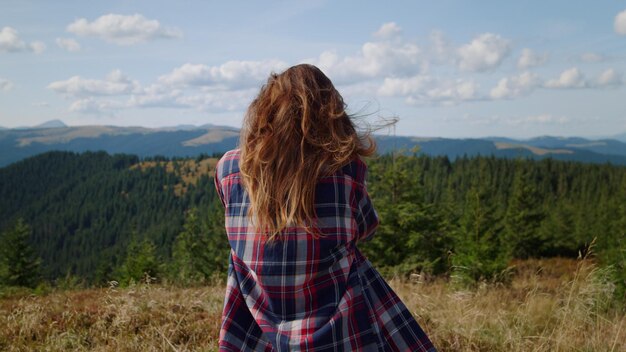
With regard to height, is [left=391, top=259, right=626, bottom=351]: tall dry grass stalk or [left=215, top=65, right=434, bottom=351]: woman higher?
[left=215, top=65, right=434, bottom=351]: woman

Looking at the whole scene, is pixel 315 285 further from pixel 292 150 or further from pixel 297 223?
pixel 292 150

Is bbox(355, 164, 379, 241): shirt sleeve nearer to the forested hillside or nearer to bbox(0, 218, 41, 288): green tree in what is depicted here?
the forested hillside

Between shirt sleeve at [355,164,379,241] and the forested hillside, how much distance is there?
2.87 m

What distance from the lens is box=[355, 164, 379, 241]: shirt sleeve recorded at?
2.20 metres

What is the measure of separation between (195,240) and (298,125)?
126 ft

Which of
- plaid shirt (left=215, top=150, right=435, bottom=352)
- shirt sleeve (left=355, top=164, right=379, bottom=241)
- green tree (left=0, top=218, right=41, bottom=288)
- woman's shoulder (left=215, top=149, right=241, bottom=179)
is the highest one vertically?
woman's shoulder (left=215, top=149, right=241, bottom=179)

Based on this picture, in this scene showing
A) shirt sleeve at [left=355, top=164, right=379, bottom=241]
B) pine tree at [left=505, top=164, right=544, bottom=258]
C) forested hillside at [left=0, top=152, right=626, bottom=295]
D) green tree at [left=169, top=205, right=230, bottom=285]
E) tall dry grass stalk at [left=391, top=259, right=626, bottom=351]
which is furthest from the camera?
green tree at [left=169, top=205, right=230, bottom=285]

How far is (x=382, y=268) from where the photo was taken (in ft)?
43.3

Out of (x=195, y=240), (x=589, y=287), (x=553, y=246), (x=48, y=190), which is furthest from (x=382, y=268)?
(x=48, y=190)

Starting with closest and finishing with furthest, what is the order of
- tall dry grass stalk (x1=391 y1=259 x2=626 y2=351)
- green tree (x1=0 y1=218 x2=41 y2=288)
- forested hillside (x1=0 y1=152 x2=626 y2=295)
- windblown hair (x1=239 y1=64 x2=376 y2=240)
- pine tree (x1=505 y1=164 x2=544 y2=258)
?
windblown hair (x1=239 y1=64 x2=376 y2=240) < tall dry grass stalk (x1=391 y1=259 x2=626 y2=351) < forested hillside (x1=0 y1=152 x2=626 y2=295) < green tree (x1=0 y1=218 x2=41 y2=288) < pine tree (x1=505 y1=164 x2=544 y2=258)

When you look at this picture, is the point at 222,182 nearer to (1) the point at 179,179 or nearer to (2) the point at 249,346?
(2) the point at 249,346

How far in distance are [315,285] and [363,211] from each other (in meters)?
0.46

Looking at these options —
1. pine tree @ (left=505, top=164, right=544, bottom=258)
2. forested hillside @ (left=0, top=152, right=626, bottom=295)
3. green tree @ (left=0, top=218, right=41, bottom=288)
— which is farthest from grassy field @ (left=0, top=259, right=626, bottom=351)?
green tree @ (left=0, top=218, right=41, bottom=288)

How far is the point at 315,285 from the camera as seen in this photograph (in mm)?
2035
